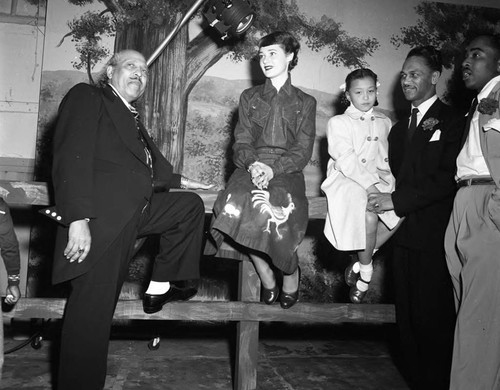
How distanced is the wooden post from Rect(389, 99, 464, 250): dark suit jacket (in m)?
1.18

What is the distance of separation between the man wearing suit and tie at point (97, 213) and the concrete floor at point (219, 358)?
1319mm

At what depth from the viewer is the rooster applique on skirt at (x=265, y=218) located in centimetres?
361

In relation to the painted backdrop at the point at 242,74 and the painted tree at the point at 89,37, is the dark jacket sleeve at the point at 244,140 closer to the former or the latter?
the painted backdrop at the point at 242,74

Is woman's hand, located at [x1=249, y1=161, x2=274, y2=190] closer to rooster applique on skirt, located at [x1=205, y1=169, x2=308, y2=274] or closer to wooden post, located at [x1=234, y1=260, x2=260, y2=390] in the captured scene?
rooster applique on skirt, located at [x1=205, y1=169, x2=308, y2=274]

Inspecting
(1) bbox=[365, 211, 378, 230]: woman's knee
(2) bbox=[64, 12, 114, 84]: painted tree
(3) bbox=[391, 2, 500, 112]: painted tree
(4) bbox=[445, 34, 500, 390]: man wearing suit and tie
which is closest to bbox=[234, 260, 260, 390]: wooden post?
(1) bbox=[365, 211, 378, 230]: woman's knee

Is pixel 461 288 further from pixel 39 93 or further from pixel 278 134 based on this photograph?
pixel 39 93

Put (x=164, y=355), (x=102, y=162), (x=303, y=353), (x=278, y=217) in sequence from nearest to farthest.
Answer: (x=102, y=162) → (x=278, y=217) → (x=164, y=355) → (x=303, y=353)

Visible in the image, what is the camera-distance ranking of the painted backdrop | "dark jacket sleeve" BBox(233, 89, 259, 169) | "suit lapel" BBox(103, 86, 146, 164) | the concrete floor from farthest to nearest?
the painted backdrop → the concrete floor → "dark jacket sleeve" BBox(233, 89, 259, 169) → "suit lapel" BBox(103, 86, 146, 164)

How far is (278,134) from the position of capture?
3941mm

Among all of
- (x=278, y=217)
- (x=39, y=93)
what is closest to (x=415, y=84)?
(x=278, y=217)

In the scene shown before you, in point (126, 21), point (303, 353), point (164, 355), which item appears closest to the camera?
point (164, 355)

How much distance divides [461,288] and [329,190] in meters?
1.15

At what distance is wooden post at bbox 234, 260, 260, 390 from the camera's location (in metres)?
4.09

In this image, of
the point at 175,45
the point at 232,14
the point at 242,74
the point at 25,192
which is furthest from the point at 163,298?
the point at 175,45
